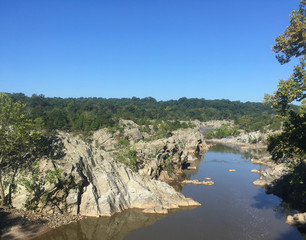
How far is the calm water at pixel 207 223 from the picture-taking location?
30625 millimetres

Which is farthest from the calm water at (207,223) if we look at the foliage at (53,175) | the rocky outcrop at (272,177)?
the foliage at (53,175)

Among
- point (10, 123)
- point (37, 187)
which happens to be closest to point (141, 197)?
point (37, 187)

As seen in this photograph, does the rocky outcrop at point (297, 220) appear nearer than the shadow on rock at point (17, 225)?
No

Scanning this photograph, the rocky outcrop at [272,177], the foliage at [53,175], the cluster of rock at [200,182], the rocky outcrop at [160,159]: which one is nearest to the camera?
the foliage at [53,175]

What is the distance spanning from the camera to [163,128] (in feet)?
395

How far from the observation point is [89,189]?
3459 centimetres

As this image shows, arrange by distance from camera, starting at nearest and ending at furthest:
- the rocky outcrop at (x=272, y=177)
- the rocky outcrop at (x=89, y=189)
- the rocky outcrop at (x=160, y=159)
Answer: the rocky outcrop at (x=89, y=189) < the rocky outcrop at (x=272, y=177) < the rocky outcrop at (x=160, y=159)

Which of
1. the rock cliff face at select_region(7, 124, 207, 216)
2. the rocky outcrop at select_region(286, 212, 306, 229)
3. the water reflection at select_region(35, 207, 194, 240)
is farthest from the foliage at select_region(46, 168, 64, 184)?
the rocky outcrop at select_region(286, 212, 306, 229)

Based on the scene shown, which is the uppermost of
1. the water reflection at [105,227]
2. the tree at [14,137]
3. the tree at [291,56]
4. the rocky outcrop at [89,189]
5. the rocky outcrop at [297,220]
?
the tree at [291,56]

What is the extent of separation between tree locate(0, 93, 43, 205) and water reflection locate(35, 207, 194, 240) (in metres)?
8.35

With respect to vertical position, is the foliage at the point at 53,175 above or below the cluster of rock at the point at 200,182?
above

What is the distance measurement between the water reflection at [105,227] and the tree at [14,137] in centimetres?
835

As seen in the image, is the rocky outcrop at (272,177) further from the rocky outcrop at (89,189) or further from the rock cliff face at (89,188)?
the rock cliff face at (89,188)

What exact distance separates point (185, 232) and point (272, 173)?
3187 centimetres
